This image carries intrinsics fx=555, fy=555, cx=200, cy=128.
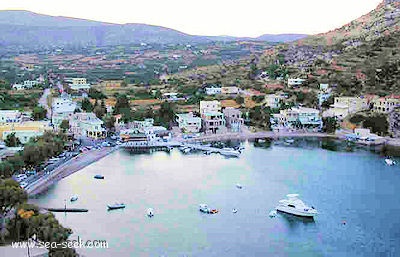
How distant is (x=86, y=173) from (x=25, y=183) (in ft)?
10.0

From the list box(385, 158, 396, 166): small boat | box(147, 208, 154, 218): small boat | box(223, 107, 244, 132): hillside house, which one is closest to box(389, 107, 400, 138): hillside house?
box(385, 158, 396, 166): small boat

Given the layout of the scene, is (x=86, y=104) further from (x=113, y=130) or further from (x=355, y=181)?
(x=355, y=181)

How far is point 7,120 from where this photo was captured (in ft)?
88.1

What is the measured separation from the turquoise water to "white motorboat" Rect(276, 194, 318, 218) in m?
0.19

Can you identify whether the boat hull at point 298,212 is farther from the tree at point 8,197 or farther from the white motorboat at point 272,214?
the tree at point 8,197

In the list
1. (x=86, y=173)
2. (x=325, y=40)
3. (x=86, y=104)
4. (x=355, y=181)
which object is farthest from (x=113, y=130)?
(x=325, y=40)

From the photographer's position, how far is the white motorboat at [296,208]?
15336 millimetres

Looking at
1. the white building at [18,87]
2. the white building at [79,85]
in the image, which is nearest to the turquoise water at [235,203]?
the white building at [18,87]

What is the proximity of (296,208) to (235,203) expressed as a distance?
6.40 ft

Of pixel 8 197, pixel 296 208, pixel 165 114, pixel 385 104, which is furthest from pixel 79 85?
pixel 8 197

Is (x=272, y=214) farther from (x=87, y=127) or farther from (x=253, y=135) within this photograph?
(x=87, y=127)

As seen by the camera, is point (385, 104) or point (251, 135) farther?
point (385, 104)

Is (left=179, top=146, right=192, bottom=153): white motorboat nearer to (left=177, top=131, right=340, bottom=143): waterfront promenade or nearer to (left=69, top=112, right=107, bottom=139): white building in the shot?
(left=177, top=131, right=340, bottom=143): waterfront promenade

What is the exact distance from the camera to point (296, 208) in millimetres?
15445
